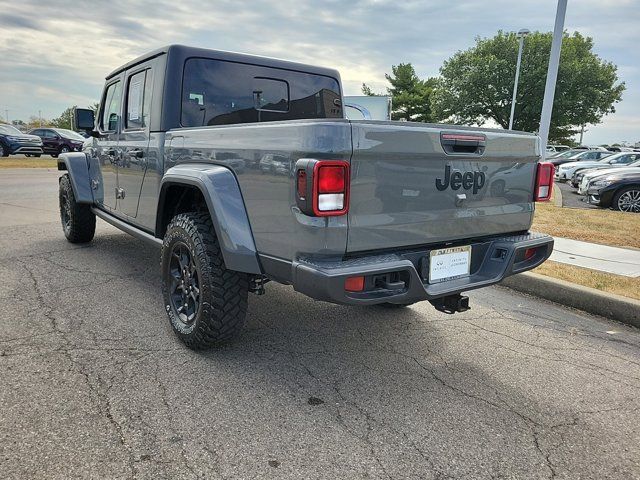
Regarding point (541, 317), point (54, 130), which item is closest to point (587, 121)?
point (54, 130)

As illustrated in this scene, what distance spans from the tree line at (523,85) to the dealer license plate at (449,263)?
4180cm

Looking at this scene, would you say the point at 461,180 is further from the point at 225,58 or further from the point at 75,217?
the point at 75,217

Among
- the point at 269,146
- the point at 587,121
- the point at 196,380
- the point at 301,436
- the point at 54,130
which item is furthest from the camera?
the point at 587,121

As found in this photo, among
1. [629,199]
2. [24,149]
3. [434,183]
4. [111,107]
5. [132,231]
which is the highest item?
[111,107]

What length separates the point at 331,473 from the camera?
2123mm

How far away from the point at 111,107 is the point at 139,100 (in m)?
1.13

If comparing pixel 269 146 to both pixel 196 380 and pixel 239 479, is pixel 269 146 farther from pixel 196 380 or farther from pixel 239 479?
pixel 239 479

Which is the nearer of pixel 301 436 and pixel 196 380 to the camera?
pixel 301 436

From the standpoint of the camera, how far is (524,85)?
40.8 metres

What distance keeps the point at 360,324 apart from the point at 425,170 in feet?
5.10

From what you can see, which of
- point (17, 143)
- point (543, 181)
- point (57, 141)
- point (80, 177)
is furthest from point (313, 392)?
point (57, 141)

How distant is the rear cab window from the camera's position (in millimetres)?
3842

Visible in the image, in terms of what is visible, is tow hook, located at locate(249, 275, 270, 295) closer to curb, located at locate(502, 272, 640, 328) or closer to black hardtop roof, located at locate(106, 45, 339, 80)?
black hardtop roof, located at locate(106, 45, 339, 80)

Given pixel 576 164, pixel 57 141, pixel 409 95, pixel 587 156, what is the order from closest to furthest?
pixel 576 164 → pixel 587 156 → pixel 57 141 → pixel 409 95
